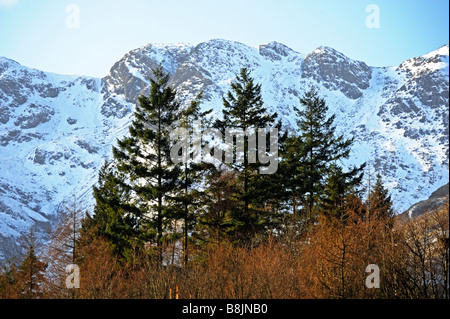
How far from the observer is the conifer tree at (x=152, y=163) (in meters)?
24.4

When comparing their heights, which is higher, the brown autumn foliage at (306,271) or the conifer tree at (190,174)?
the conifer tree at (190,174)

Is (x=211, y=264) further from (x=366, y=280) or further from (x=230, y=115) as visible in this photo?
(x=230, y=115)
